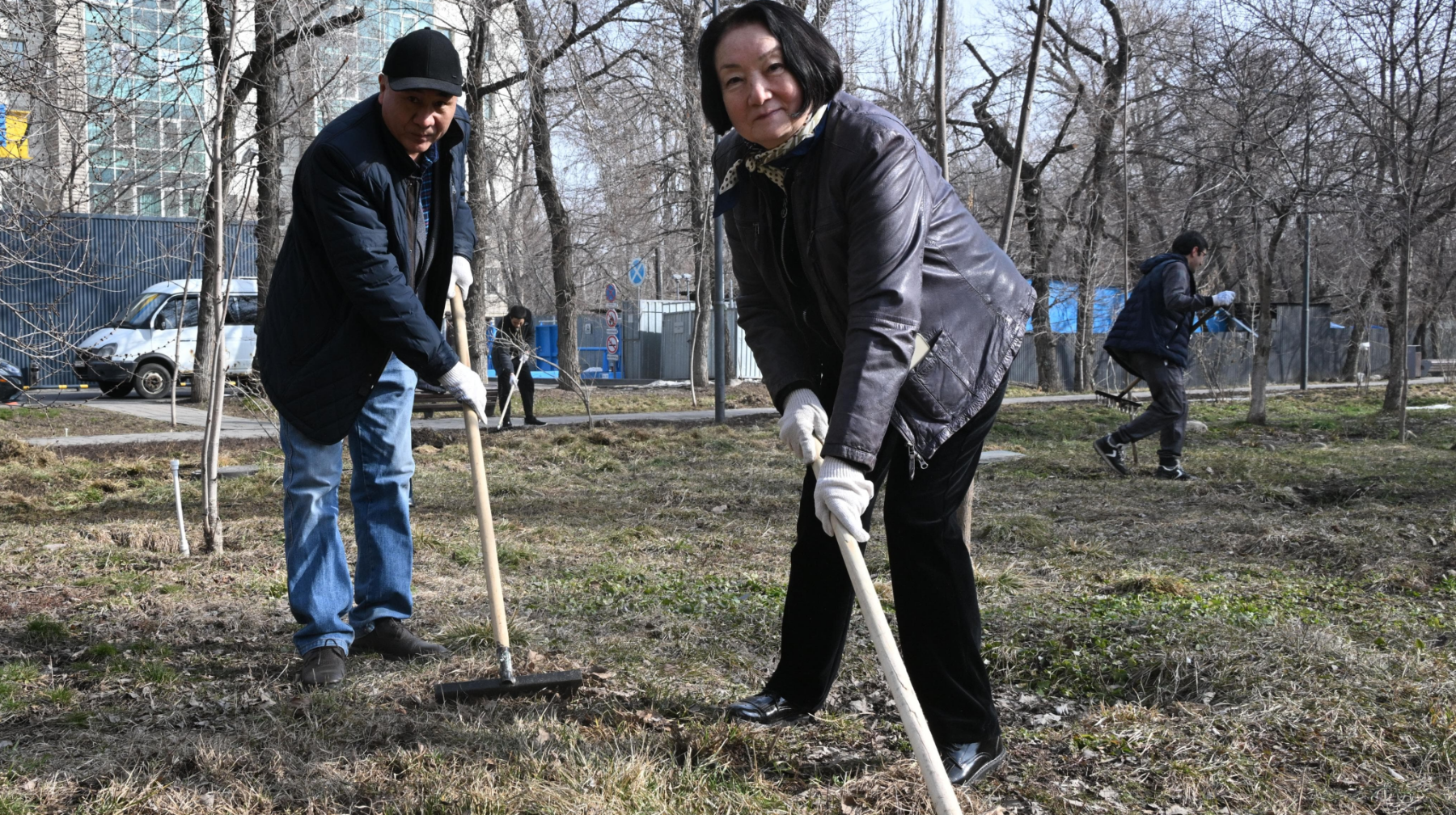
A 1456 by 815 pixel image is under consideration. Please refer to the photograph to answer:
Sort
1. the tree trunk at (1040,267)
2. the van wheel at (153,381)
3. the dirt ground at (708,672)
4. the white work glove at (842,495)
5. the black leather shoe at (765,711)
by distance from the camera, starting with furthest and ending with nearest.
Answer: the tree trunk at (1040,267) < the van wheel at (153,381) < the black leather shoe at (765,711) < the dirt ground at (708,672) < the white work glove at (842,495)

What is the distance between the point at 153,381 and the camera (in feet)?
59.0

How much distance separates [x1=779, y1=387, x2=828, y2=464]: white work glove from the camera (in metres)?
2.54

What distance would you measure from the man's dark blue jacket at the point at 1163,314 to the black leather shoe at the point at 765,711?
5867 millimetres

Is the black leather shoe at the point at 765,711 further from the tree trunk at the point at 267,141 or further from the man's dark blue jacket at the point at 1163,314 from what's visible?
the man's dark blue jacket at the point at 1163,314

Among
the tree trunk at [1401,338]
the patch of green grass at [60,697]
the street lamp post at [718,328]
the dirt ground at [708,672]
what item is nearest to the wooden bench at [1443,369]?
the tree trunk at [1401,338]

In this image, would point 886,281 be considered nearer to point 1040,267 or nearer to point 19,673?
point 19,673

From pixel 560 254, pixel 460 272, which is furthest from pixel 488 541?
pixel 560 254

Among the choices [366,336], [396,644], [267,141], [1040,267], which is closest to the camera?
[366,336]

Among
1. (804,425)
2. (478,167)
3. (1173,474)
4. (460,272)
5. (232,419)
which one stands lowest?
(232,419)

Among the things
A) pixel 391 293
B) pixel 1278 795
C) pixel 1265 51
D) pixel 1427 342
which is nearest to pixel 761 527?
pixel 391 293

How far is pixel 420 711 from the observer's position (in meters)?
3.04

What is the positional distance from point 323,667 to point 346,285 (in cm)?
111

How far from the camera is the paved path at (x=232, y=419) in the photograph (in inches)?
432

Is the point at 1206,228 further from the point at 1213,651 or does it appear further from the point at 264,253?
the point at 1213,651
